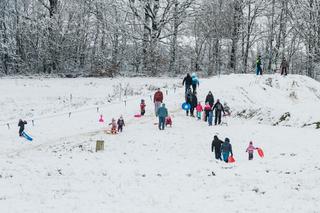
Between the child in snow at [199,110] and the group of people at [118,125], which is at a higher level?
the child in snow at [199,110]

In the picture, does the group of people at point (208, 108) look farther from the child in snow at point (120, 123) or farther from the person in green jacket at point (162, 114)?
the child in snow at point (120, 123)

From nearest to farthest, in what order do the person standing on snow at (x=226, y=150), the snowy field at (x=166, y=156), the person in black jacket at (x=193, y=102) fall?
1. the snowy field at (x=166, y=156)
2. the person standing on snow at (x=226, y=150)
3. the person in black jacket at (x=193, y=102)

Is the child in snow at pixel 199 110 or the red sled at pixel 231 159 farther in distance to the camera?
the child in snow at pixel 199 110

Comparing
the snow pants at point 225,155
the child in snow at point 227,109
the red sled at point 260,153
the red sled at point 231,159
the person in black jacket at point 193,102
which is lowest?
the red sled at point 231,159

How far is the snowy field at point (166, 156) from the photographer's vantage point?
13.5 meters

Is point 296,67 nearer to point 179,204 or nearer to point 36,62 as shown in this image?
point 36,62

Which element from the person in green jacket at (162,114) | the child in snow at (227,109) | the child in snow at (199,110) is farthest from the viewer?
the child in snow at (227,109)

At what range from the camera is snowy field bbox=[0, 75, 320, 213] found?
44.3ft

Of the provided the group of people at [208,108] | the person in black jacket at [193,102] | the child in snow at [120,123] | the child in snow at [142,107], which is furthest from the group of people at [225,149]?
the child in snow at [142,107]

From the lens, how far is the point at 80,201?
1373cm

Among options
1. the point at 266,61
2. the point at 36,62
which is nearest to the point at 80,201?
the point at 36,62

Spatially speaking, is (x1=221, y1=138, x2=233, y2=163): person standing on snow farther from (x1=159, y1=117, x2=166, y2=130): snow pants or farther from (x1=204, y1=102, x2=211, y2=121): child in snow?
(x1=204, y1=102, x2=211, y2=121): child in snow

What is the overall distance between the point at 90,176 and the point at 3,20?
34890mm

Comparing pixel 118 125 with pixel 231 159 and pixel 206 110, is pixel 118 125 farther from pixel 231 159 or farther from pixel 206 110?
pixel 231 159
